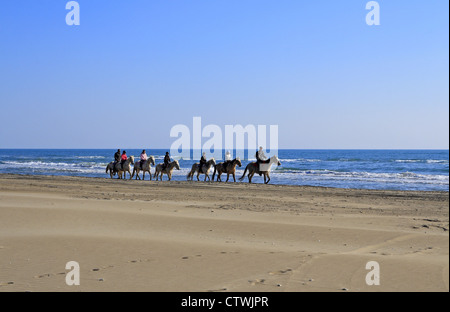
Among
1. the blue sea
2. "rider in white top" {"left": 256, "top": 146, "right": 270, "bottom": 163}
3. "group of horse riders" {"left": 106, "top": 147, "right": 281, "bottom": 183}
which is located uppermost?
"rider in white top" {"left": 256, "top": 146, "right": 270, "bottom": 163}

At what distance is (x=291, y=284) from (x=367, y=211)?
9.39 meters

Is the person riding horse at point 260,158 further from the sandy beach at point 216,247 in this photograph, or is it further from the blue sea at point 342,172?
the sandy beach at point 216,247

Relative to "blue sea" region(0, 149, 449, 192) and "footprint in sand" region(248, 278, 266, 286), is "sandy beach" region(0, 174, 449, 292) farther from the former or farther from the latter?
"blue sea" region(0, 149, 449, 192)

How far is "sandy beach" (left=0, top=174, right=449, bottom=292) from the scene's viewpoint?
598cm

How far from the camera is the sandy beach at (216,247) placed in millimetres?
5977

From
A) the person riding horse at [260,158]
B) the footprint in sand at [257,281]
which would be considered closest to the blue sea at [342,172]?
the person riding horse at [260,158]

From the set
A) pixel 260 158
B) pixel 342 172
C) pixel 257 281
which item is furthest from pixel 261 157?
pixel 257 281

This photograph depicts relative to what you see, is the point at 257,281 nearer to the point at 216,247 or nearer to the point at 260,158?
the point at 216,247

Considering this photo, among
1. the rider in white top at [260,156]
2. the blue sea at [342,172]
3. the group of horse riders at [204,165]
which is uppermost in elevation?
the rider in white top at [260,156]

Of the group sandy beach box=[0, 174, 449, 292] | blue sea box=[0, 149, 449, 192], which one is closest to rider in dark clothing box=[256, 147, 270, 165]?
blue sea box=[0, 149, 449, 192]

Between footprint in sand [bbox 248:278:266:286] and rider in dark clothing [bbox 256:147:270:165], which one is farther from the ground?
rider in dark clothing [bbox 256:147:270:165]
